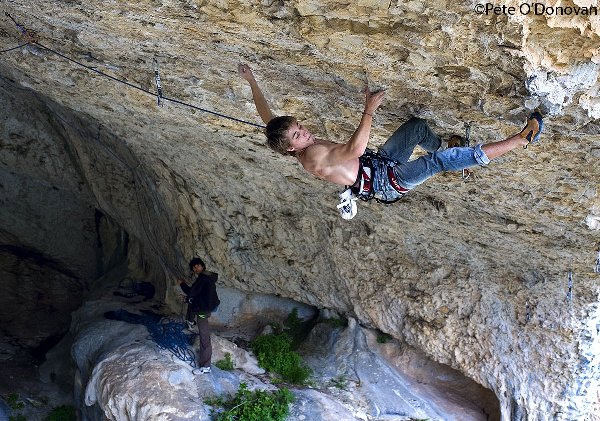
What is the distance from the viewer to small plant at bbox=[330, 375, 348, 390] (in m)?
8.27

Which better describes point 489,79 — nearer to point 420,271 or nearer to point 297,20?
point 297,20

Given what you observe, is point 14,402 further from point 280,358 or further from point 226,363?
point 280,358

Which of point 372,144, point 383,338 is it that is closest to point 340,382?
point 383,338

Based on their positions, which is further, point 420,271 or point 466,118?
point 420,271

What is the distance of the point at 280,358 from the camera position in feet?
27.9

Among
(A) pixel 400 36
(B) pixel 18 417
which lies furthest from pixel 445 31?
(B) pixel 18 417

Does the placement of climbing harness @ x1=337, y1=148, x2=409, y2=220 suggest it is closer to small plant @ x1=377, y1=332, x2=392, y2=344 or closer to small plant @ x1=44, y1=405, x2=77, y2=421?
small plant @ x1=377, y1=332, x2=392, y2=344

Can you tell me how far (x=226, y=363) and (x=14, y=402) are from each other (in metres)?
3.83

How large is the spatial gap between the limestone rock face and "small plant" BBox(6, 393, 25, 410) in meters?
2.47

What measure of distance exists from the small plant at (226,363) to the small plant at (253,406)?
0.43m

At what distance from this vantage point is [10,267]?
516 inches

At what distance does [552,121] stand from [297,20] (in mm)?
1748

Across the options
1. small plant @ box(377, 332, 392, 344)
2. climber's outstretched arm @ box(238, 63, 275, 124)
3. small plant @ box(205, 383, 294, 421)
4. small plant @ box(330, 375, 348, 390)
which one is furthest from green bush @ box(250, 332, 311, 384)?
climber's outstretched arm @ box(238, 63, 275, 124)

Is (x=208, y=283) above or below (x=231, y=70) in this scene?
below
